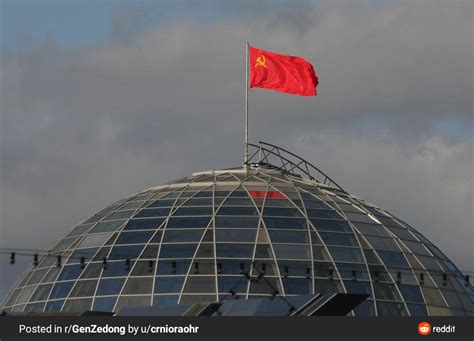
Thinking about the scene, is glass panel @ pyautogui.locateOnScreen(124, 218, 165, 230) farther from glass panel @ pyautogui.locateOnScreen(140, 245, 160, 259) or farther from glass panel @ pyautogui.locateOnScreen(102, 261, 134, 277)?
glass panel @ pyautogui.locateOnScreen(102, 261, 134, 277)

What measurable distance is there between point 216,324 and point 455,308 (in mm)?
26571

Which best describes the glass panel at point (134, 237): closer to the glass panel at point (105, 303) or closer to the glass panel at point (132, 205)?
the glass panel at point (132, 205)

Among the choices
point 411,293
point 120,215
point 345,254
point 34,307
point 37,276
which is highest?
point 120,215

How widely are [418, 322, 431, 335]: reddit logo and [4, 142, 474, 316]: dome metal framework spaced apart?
13.2m

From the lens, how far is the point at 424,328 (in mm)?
62500

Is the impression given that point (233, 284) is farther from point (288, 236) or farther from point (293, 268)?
point (288, 236)

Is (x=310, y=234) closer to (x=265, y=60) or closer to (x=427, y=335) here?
(x=265, y=60)

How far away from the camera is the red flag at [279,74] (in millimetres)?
90625

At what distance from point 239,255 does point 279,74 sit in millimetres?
16040

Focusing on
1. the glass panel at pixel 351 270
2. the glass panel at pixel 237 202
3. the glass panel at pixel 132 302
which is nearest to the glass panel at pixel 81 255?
the glass panel at pixel 132 302

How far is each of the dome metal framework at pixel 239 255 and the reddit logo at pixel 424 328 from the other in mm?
13185

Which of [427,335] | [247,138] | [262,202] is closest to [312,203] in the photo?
[262,202]

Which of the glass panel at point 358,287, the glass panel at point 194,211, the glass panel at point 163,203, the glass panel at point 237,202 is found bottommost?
→ the glass panel at point 358,287

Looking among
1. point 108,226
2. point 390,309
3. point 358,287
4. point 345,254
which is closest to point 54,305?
point 108,226
